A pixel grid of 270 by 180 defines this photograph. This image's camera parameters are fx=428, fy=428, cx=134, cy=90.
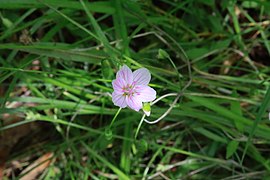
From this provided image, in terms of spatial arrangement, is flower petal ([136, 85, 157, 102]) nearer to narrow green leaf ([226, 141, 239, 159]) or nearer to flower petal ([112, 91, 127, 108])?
flower petal ([112, 91, 127, 108])

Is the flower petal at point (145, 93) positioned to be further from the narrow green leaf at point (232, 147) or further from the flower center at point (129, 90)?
the narrow green leaf at point (232, 147)

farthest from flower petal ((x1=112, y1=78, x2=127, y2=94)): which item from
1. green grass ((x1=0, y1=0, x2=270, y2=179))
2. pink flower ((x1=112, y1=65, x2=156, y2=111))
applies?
green grass ((x1=0, y1=0, x2=270, y2=179))

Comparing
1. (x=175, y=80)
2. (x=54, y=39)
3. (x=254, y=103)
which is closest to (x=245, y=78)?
(x=254, y=103)

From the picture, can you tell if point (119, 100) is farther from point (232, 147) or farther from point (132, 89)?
point (232, 147)

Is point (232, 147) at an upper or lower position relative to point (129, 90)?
lower

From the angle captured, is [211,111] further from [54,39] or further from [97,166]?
[54,39]

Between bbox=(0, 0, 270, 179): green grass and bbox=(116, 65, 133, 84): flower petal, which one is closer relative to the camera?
bbox=(116, 65, 133, 84): flower petal

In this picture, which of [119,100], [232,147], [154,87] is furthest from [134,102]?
[232,147]
